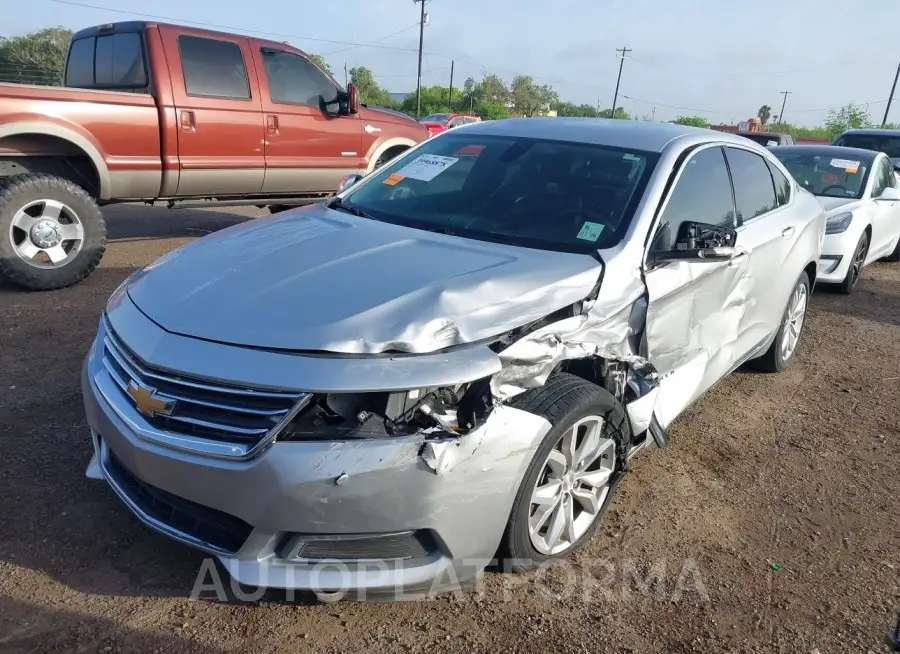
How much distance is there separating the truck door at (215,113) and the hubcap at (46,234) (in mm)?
1160

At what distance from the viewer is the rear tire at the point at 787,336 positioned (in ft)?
15.9

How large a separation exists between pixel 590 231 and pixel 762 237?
1.48 meters

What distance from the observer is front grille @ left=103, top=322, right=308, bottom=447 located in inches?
86.4

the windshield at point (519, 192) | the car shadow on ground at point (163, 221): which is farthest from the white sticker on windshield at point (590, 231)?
the car shadow on ground at point (163, 221)

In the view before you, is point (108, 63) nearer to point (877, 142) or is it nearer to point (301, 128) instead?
point (301, 128)

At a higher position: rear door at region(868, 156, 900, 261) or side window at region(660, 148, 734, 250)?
side window at region(660, 148, 734, 250)

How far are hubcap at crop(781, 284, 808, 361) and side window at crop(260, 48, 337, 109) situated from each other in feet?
17.5

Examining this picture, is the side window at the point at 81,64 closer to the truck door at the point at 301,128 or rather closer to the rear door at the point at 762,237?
the truck door at the point at 301,128

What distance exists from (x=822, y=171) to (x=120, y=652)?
27.3 ft

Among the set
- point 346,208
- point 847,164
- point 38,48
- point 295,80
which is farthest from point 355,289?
point 38,48

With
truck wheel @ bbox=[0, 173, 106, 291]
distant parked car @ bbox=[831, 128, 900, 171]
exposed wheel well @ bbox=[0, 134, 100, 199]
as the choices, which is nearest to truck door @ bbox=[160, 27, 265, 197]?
exposed wheel well @ bbox=[0, 134, 100, 199]

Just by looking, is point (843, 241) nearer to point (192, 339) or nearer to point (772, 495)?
point (772, 495)

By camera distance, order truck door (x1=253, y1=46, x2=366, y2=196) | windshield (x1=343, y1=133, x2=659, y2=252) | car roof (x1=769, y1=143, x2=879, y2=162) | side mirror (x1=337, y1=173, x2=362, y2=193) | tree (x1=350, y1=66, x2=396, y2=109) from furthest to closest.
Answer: tree (x1=350, y1=66, x2=396, y2=109)
car roof (x1=769, y1=143, x2=879, y2=162)
truck door (x1=253, y1=46, x2=366, y2=196)
side mirror (x1=337, y1=173, x2=362, y2=193)
windshield (x1=343, y1=133, x2=659, y2=252)

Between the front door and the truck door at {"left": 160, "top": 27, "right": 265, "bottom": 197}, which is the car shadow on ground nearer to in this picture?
the truck door at {"left": 160, "top": 27, "right": 265, "bottom": 197}
